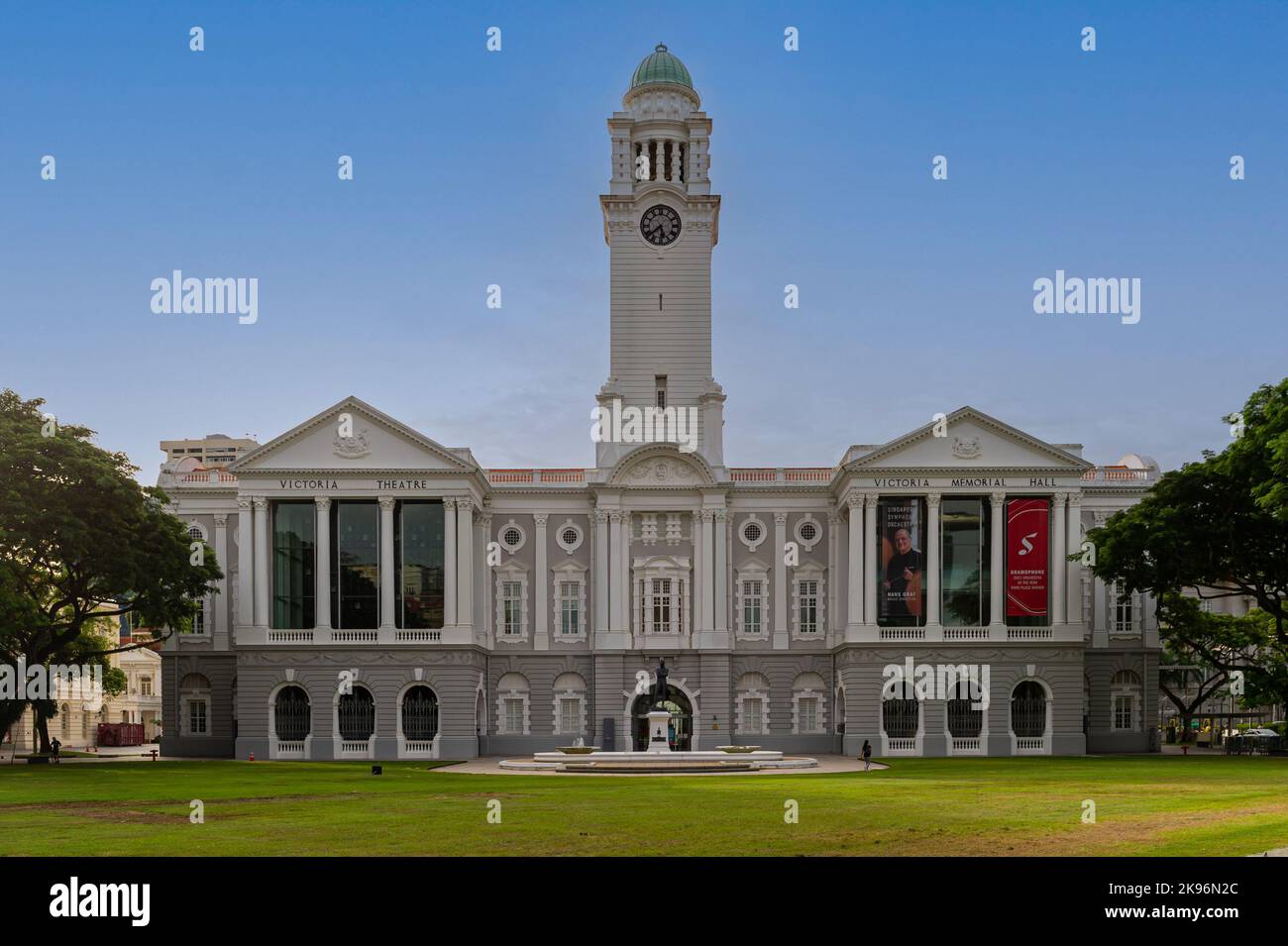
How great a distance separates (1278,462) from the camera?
1957 inches

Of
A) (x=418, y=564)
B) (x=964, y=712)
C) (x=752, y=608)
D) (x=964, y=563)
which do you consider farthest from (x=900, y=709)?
(x=418, y=564)

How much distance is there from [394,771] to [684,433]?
95.2 ft

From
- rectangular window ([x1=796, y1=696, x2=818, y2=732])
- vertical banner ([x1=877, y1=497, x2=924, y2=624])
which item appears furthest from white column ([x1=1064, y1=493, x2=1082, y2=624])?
rectangular window ([x1=796, y1=696, x2=818, y2=732])

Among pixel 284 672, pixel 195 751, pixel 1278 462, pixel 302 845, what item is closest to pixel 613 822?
pixel 302 845

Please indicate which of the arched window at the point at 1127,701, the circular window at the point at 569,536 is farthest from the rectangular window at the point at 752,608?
the arched window at the point at 1127,701

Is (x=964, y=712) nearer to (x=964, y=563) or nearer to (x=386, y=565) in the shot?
(x=964, y=563)

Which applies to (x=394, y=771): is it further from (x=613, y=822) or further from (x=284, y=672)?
(x=613, y=822)

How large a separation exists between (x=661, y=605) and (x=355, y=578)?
16.1 meters

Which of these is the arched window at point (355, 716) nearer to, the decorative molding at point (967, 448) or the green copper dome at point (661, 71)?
the decorative molding at point (967, 448)

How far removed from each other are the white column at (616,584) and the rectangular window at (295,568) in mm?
15364

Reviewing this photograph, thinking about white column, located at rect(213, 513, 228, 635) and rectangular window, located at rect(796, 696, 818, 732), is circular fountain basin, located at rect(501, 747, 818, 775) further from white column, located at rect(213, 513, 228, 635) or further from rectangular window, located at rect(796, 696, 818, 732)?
white column, located at rect(213, 513, 228, 635)

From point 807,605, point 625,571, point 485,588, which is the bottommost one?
point 807,605

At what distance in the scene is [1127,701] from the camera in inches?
2975
